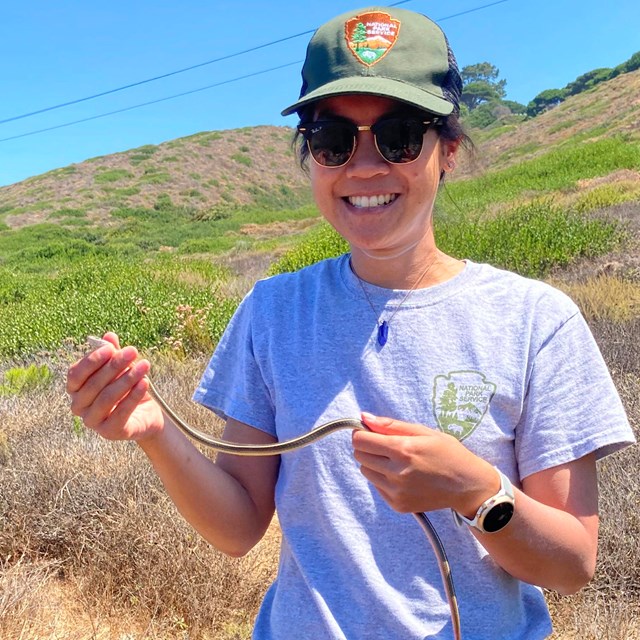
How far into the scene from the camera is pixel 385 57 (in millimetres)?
1345

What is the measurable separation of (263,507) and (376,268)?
24.0 inches

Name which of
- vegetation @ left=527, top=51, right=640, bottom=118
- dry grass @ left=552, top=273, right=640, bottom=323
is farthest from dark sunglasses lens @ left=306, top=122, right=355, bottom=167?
vegetation @ left=527, top=51, right=640, bottom=118

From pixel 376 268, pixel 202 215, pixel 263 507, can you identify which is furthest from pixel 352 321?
pixel 202 215

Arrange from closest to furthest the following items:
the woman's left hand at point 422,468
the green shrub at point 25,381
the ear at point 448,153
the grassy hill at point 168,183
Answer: the woman's left hand at point 422,468 < the ear at point 448,153 < the green shrub at point 25,381 < the grassy hill at point 168,183

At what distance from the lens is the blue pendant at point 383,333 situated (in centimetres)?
137

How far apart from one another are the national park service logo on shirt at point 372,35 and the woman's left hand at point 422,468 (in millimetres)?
762

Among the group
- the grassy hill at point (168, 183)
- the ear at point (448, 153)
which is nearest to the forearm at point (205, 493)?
the ear at point (448, 153)

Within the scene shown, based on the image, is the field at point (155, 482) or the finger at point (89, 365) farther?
the field at point (155, 482)

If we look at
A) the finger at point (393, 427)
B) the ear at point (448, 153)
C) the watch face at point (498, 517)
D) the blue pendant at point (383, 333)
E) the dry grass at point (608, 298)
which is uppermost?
the ear at point (448, 153)

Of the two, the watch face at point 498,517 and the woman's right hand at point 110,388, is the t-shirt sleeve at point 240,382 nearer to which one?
the woman's right hand at point 110,388

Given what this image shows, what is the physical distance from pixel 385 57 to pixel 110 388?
2.86 feet

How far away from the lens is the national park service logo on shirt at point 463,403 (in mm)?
1277

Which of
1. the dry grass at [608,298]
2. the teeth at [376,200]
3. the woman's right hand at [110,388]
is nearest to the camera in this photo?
the woman's right hand at [110,388]

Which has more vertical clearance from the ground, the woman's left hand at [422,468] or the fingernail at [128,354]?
the fingernail at [128,354]
